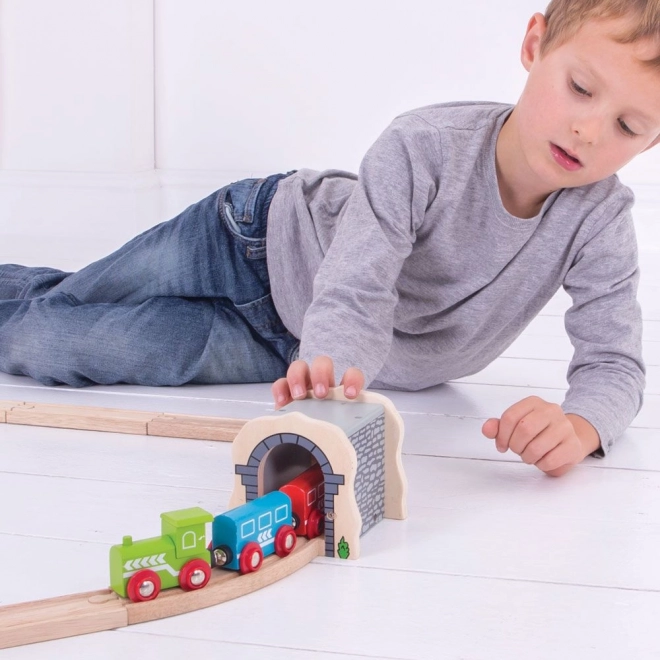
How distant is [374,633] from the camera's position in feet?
2.01

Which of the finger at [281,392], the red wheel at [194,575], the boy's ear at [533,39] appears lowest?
the red wheel at [194,575]

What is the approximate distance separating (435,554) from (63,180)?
1.61 m

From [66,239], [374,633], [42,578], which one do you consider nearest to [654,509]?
[374,633]

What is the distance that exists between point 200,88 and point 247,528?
5.49ft

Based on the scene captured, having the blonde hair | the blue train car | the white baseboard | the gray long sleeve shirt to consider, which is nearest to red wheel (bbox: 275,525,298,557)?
the blue train car

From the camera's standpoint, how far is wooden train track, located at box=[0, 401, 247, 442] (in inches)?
39.6

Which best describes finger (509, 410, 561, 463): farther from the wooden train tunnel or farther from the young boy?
the wooden train tunnel

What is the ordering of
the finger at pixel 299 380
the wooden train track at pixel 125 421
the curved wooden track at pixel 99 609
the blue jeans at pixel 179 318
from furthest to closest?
the blue jeans at pixel 179 318, the wooden train track at pixel 125 421, the finger at pixel 299 380, the curved wooden track at pixel 99 609

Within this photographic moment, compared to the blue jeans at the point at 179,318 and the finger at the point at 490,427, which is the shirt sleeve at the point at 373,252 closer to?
the finger at the point at 490,427

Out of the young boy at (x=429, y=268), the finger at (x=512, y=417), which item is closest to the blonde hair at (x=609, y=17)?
the young boy at (x=429, y=268)

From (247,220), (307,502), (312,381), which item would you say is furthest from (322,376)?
(247,220)

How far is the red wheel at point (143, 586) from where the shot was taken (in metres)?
0.61

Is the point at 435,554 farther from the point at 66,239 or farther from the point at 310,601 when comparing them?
the point at 66,239

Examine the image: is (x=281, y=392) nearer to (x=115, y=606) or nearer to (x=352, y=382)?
(x=352, y=382)
